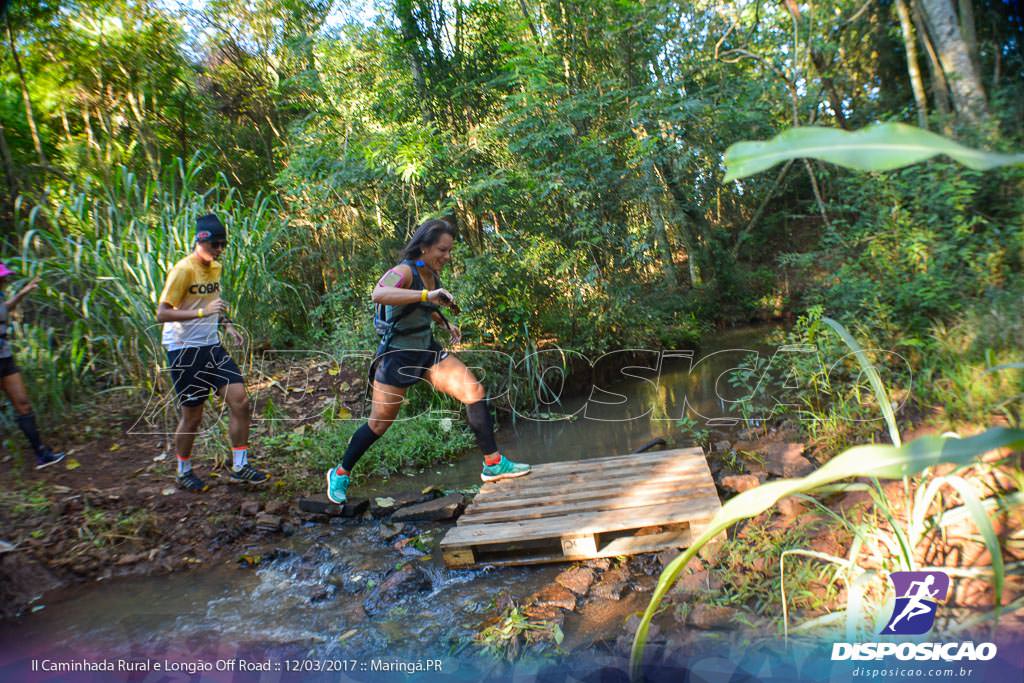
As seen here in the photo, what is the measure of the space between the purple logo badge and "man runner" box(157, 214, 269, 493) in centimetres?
393

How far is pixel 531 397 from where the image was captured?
23.4 feet

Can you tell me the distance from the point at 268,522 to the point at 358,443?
758 mm

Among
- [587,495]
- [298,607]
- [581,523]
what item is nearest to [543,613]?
[581,523]

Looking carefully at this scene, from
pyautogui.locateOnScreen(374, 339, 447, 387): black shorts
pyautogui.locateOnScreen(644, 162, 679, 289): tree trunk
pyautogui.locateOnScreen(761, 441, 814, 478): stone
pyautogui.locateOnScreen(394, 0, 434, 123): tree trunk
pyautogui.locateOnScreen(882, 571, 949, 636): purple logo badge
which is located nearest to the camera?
pyautogui.locateOnScreen(882, 571, 949, 636): purple logo badge

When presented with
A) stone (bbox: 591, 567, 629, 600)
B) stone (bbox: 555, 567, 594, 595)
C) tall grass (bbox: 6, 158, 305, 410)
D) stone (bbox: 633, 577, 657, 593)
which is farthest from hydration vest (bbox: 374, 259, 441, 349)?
tall grass (bbox: 6, 158, 305, 410)

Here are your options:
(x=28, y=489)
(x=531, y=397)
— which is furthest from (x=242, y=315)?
(x=531, y=397)

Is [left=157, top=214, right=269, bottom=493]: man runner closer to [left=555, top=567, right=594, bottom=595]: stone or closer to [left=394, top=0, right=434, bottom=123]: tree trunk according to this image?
[left=555, top=567, right=594, bottom=595]: stone

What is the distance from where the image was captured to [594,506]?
3650mm

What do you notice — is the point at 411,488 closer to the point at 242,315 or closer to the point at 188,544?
the point at 188,544

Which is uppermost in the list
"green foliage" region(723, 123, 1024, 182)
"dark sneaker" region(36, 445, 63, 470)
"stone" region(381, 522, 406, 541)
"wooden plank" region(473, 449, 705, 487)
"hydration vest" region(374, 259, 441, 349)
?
"green foliage" region(723, 123, 1024, 182)

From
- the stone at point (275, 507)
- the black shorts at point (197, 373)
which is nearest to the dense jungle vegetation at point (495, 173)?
the black shorts at point (197, 373)

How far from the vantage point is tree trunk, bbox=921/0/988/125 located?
6.09 metres

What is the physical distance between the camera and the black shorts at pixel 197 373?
4375 millimetres

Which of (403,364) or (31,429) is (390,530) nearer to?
(403,364)
